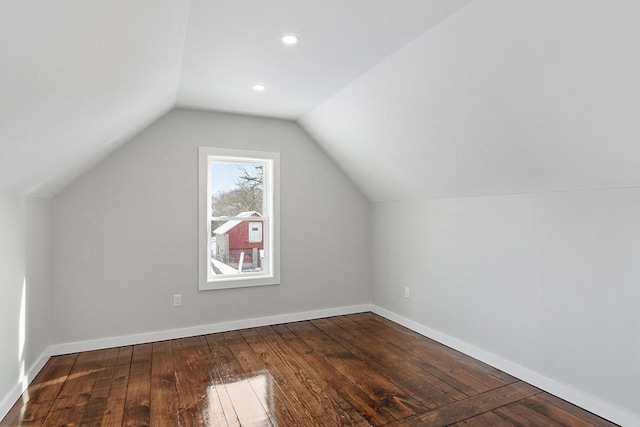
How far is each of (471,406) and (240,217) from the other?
9.33ft

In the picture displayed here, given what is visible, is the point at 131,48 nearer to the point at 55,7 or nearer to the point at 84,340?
the point at 55,7

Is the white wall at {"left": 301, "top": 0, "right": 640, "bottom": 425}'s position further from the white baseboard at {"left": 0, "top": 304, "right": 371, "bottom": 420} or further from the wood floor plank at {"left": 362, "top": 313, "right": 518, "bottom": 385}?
the white baseboard at {"left": 0, "top": 304, "right": 371, "bottom": 420}

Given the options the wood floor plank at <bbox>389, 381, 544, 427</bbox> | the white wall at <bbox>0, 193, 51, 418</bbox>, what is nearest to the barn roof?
the white wall at <bbox>0, 193, 51, 418</bbox>

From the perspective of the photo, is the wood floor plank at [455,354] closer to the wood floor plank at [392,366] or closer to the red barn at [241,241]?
the wood floor plank at [392,366]

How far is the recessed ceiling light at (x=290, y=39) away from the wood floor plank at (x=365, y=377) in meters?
2.40

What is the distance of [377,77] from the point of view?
9.34 feet

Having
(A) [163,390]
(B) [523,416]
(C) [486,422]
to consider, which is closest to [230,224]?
(A) [163,390]

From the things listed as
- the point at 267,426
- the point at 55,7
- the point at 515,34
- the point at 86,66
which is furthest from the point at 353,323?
the point at 55,7

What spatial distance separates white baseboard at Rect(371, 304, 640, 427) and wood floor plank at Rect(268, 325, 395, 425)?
1.17 meters

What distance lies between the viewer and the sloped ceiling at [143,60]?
1.31 m

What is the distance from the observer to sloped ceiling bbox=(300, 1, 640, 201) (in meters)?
1.72

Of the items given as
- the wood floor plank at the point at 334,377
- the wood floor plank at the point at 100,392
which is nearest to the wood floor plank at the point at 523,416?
the wood floor plank at the point at 334,377

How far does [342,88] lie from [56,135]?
2.12m

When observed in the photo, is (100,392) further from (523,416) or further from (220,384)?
(523,416)
